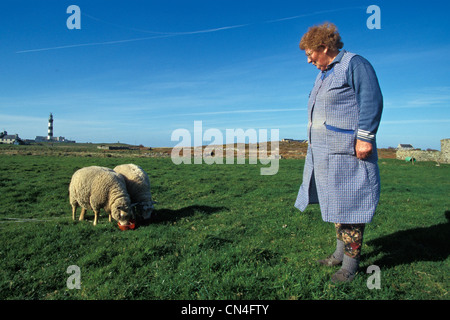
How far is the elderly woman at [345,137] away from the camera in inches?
134

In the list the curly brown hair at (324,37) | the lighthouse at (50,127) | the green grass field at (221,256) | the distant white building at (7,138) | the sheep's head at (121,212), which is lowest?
the green grass field at (221,256)

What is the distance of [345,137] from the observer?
140 inches

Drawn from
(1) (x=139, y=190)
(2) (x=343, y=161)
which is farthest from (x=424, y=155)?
(2) (x=343, y=161)

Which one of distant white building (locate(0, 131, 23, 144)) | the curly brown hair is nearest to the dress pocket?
the curly brown hair

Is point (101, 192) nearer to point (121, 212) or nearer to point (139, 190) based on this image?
point (121, 212)

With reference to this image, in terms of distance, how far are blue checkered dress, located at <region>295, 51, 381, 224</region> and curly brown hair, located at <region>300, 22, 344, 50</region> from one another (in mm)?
210

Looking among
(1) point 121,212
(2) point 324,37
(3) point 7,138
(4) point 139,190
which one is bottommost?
(1) point 121,212

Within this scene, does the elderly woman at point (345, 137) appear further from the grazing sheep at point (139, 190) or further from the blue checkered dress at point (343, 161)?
the grazing sheep at point (139, 190)

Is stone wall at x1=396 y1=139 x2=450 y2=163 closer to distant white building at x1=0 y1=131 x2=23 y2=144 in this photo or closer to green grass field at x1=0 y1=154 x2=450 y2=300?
green grass field at x1=0 y1=154 x2=450 y2=300

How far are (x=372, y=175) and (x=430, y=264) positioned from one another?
237 centimetres

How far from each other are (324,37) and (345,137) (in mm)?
1445

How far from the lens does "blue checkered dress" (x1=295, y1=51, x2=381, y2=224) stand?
11.6ft

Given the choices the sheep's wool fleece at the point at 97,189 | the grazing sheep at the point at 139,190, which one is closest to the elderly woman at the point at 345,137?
the grazing sheep at the point at 139,190
